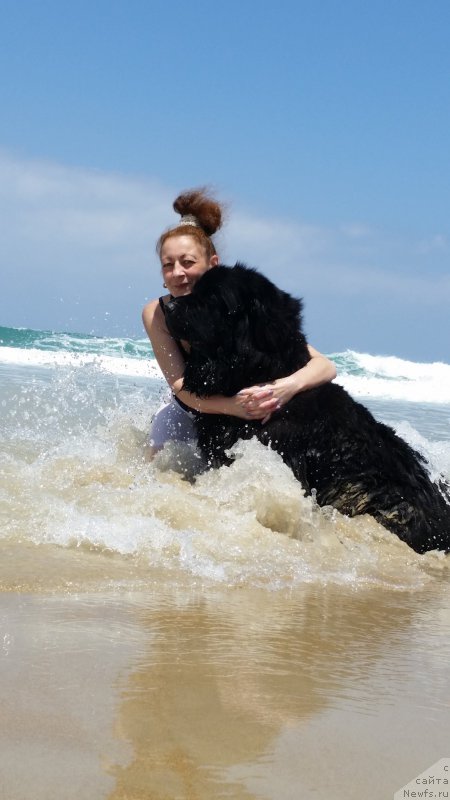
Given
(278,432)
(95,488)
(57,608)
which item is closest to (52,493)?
(95,488)

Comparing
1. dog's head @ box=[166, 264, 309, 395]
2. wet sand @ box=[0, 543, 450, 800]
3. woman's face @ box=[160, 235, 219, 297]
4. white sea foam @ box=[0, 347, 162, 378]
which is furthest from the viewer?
white sea foam @ box=[0, 347, 162, 378]

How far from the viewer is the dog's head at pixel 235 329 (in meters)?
4.15

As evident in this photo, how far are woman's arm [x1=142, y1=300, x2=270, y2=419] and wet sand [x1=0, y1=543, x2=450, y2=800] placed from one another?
1333 millimetres

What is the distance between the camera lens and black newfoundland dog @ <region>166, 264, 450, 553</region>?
4.18m

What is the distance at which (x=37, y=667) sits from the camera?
1937mm

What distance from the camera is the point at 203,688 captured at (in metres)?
1.92

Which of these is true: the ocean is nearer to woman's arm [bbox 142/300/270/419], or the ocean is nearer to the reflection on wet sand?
the reflection on wet sand

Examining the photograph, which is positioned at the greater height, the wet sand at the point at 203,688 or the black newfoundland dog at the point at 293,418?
the black newfoundland dog at the point at 293,418

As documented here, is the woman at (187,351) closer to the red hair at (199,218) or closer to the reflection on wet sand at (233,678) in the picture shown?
the red hair at (199,218)

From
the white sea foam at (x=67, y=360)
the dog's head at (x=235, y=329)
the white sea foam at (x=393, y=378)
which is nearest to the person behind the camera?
the dog's head at (x=235, y=329)

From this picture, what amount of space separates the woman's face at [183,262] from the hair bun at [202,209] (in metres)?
0.32

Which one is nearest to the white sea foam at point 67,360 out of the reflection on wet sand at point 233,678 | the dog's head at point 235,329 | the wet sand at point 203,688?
the dog's head at point 235,329

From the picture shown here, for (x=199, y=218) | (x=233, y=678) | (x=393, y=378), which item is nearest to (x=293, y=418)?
(x=199, y=218)

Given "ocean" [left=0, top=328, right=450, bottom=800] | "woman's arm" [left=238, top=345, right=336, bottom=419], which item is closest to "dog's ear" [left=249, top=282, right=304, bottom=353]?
"woman's arm" [left=238, top=345, right=336, bottom=419]
